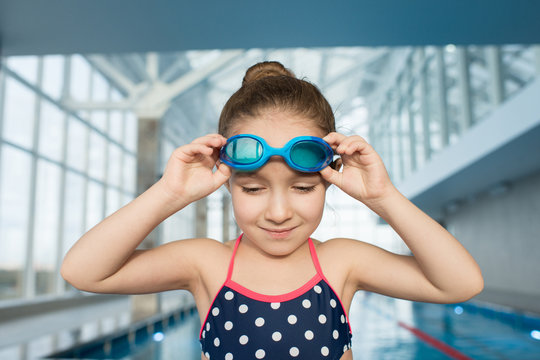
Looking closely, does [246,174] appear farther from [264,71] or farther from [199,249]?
[264,71]

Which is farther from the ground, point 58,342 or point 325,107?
point 325,107

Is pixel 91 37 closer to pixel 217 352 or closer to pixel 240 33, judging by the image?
pixel 240 33

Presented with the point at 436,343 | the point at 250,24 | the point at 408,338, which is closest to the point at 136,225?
the point at 250,24

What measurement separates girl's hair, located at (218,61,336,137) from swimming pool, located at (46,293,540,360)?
4.76 meters

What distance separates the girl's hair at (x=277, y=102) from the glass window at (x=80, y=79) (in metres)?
11.8

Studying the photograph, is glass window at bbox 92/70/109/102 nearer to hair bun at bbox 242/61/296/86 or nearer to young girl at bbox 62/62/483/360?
hair bun at bbox 242/61/296/86

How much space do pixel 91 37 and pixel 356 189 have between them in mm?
4353

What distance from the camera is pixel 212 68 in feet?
30.5

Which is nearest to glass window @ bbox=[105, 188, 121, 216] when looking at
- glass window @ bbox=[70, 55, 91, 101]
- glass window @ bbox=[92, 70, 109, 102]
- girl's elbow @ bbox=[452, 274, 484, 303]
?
glass window @ bbox=[92, 70, 109, 102]

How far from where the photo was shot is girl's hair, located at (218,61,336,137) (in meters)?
1.40

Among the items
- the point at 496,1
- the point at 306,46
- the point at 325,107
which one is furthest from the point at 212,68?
the point at 325,107

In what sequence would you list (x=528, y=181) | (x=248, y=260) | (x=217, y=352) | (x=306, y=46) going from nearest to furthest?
(x=217, y=352), (x=248, y=260), (x=306, y=46), (x=528, y=181)

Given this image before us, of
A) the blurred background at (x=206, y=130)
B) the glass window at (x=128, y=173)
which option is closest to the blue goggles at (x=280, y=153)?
the blurred background at (x=206, y=130)

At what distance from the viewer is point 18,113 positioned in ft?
31.5
